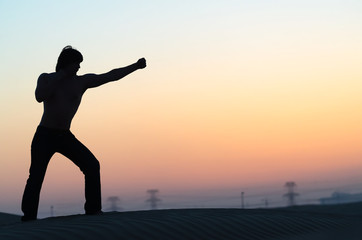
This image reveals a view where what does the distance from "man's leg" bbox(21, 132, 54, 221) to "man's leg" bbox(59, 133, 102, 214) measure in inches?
9.8

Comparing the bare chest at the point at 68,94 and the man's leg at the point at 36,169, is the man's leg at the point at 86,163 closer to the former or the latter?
the man's leg at the point at 36,169

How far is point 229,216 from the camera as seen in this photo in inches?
444

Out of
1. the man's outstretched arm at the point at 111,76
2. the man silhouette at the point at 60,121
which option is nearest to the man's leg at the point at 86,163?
the man silhouette at the point at 60,121

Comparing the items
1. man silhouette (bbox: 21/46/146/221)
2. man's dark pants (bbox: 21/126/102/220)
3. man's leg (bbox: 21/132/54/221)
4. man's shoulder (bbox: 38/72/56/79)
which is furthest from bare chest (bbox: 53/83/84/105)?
man's leg (bbox: 21/132/54/221)

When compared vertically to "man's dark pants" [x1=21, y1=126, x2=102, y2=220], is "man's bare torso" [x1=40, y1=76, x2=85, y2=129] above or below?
above

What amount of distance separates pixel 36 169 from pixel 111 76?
1.72m

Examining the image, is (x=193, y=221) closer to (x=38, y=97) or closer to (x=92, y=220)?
(x=92, y=220)

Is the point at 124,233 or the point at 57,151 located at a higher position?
the point at 57,151

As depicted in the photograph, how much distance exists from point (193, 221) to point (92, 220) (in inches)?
56.9

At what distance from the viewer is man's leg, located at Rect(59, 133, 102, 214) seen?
407 inches

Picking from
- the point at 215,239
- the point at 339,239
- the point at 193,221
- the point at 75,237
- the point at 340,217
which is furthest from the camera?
the point at 340,217

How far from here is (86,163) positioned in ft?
34.2

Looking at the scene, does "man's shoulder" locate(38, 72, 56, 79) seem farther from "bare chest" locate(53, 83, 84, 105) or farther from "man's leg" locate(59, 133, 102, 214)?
"man's leg" locate(59, 133, 102, 214)

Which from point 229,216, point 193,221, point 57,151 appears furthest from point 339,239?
point 57,151
